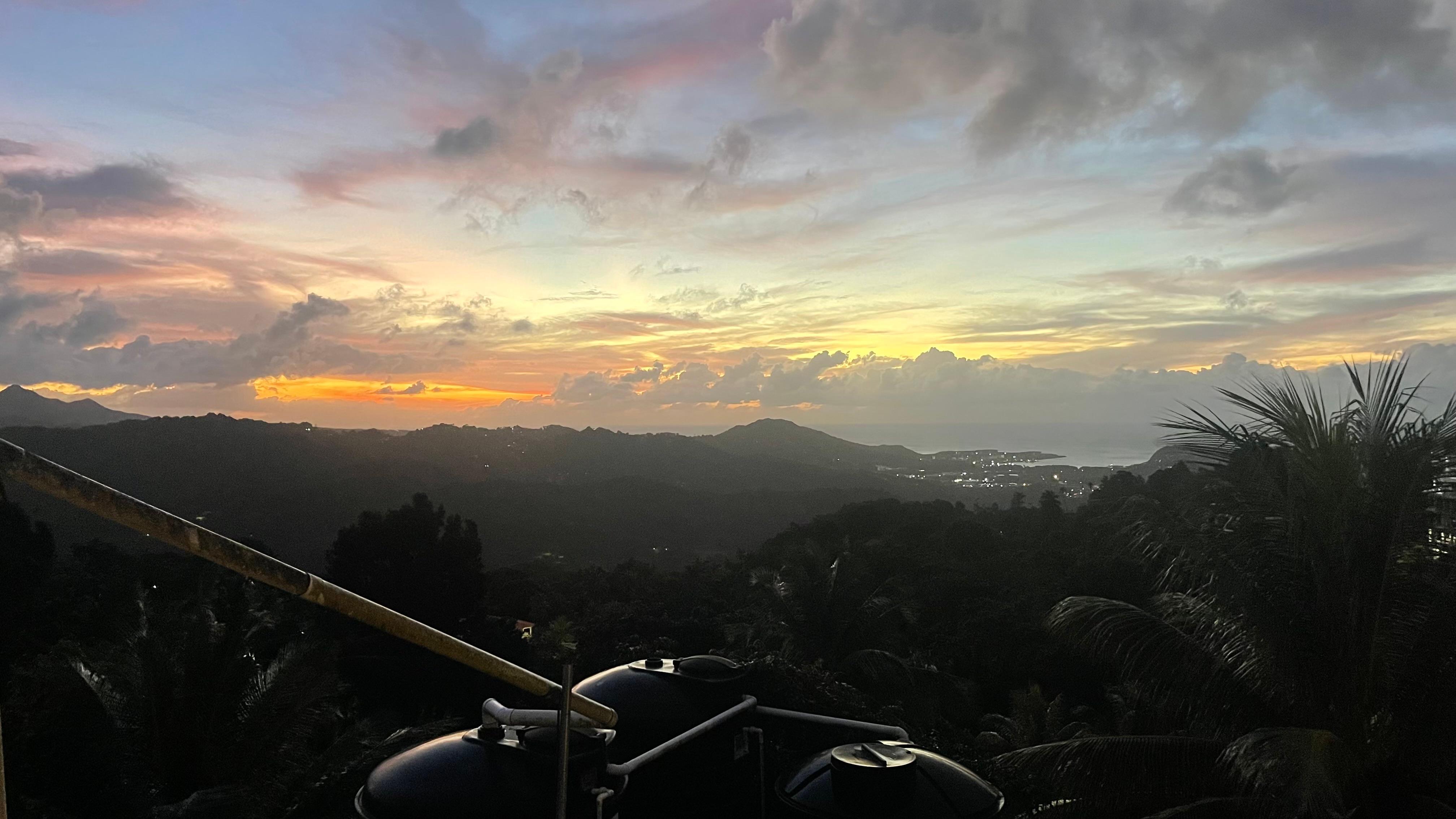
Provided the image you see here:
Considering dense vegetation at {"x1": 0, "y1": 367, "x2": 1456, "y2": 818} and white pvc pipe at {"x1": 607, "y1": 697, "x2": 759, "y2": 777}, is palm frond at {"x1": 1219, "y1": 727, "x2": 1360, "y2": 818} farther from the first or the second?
white pvc pipe at {"x1": 607, "y1": 697, "x2": 759, "y2": 777}

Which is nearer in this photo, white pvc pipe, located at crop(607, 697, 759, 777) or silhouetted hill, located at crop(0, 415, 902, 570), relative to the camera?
white pvc pipe, located at crop(607, 697, 759, 777)

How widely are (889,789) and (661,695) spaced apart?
2.45m

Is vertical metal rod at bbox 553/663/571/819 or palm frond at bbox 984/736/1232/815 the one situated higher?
vertical metal rod at bbox 553/663/571/819

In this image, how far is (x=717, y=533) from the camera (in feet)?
275

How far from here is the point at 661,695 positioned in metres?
7.68

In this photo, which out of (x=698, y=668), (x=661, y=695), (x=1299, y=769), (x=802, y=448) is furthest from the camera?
(x=802, y=448)

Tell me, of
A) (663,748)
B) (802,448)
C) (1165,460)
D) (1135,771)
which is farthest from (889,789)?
(802,448)

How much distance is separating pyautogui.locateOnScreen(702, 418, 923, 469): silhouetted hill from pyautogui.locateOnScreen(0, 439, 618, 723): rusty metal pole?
130 meters

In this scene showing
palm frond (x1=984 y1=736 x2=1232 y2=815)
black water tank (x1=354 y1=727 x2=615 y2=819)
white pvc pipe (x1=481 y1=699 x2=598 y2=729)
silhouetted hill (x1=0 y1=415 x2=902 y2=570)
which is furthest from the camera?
silhouetted hill (x1=0 y1=415 x2=902 y2=570)

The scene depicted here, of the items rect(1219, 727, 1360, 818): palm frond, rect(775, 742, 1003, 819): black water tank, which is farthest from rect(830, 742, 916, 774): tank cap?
rect(1219, 727, 1360, 818): palm frond

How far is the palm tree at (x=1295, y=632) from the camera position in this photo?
8.29 m

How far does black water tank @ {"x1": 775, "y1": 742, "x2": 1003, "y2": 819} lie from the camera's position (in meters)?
5.95

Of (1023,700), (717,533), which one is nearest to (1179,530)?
(1023,700)

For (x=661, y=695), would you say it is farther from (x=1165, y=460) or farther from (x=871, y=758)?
(x=1165, y=460)
